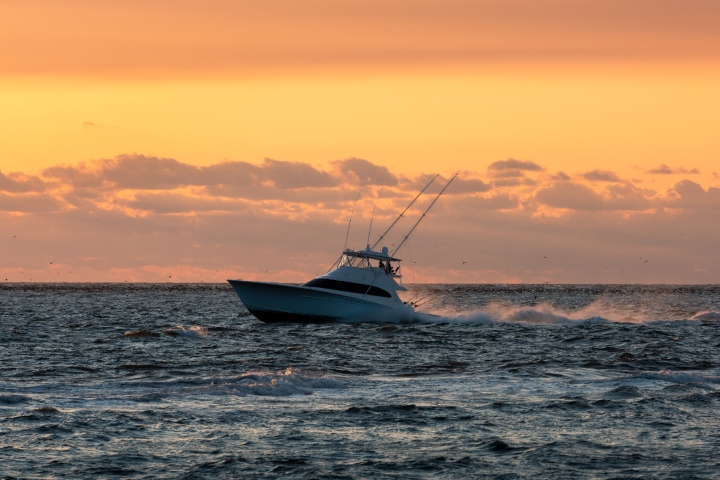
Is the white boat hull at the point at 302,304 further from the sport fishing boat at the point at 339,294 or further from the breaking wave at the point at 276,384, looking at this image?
the breaking wave at the point at 276,384

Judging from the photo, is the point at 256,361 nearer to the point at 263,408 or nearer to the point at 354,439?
the point at 263,408

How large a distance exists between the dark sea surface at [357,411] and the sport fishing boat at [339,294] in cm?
835

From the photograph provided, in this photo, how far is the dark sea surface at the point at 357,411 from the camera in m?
16.2

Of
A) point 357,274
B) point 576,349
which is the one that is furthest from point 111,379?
point 357,274

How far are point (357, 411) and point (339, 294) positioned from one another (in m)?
27.8

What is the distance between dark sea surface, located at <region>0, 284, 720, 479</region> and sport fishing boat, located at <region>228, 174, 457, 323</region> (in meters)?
8.35

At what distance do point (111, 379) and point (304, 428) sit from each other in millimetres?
9625

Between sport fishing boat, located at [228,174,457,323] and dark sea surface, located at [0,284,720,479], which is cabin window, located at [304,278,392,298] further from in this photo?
dark sea surface, located at [0,284,720,479]

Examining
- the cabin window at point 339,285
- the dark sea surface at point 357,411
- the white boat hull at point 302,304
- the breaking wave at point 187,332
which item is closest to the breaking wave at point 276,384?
the dark sea surface at point 357,411

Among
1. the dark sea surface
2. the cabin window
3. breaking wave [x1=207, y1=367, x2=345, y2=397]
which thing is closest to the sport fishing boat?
the cabin window

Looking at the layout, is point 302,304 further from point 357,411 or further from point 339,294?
point 357,411

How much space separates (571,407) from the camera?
22.4 m

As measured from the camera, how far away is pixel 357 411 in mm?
21312

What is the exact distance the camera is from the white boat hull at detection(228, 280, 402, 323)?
160 ft
